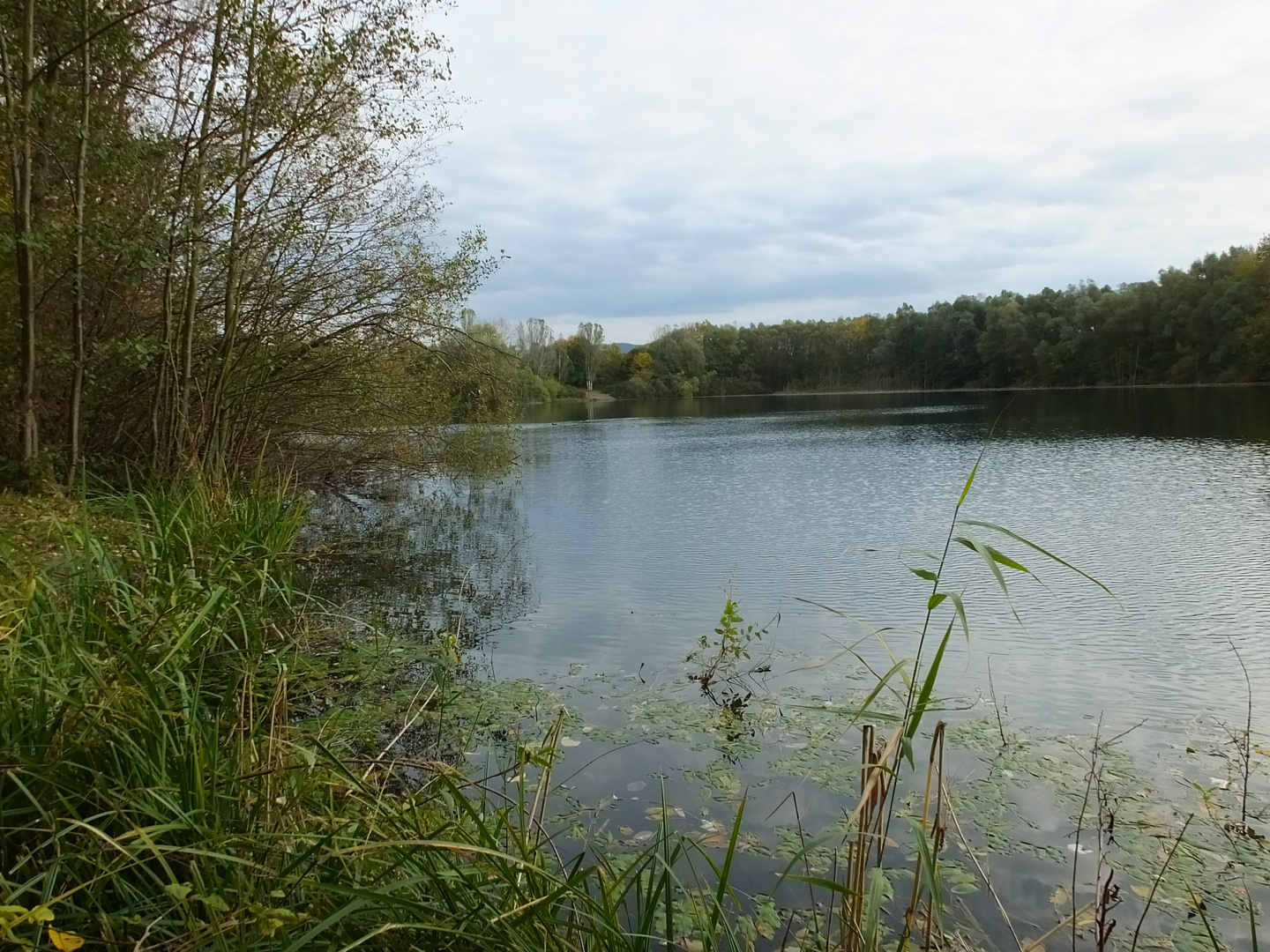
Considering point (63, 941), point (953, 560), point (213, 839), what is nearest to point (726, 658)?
point (953, 560)

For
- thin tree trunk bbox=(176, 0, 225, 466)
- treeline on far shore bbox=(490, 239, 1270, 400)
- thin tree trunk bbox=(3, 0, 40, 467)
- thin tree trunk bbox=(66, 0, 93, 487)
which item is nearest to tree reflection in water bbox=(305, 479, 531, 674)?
thin tree trunk bbox=(176, 0, 225, 466)

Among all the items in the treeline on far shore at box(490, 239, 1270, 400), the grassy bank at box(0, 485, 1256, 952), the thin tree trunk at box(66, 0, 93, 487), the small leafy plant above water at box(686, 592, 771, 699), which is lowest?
the small leafy plant above water at box(686, 592, 771, 699)

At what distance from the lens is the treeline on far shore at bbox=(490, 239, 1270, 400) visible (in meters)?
56.2

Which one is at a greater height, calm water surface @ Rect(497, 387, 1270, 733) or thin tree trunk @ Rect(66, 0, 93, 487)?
thin tree trunk @ Rect(66, 0, 93, 487)

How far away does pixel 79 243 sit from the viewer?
8508 mm

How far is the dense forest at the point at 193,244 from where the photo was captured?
834 cm

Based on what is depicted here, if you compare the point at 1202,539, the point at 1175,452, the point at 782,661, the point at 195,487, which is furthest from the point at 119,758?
the point at 1175,452

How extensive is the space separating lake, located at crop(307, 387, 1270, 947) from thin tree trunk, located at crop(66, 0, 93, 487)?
12.8ft

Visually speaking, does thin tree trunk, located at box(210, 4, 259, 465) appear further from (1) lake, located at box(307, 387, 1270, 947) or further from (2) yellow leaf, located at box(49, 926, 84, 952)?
(2) yellow leaf, located at box(49, 926, 84, 952)

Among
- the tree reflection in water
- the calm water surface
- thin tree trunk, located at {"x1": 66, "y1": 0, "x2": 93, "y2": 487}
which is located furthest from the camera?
the tree reflection in water

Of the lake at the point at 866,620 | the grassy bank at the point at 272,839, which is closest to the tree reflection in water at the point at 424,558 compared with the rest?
the lake at the point at 866,620

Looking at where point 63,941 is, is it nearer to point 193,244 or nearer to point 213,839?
point 213,839

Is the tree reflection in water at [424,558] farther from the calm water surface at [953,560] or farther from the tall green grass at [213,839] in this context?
the tall green grass at [213,839]

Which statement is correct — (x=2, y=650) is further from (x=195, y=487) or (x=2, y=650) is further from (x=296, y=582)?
(x=296, y=582)
